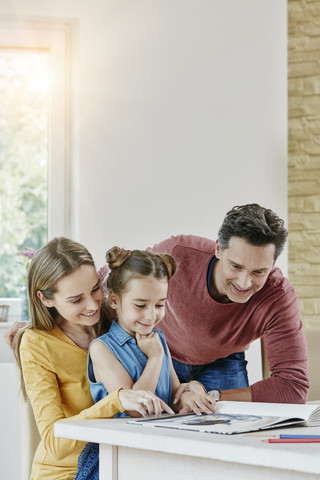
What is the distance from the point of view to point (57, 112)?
2.78 meters

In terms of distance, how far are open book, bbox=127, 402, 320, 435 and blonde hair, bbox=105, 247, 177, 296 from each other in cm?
34

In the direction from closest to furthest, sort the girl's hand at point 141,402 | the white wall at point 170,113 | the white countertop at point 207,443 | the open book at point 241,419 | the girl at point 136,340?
1. the white countertop at point 207,443
2. the open book at point 241,419
3. the girl's hand at point 141,402
4. the girl at point 136,340
5. the white wall at point 170,113

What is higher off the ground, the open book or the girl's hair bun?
the girl's hair bun

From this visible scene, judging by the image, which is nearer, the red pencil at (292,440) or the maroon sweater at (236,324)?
the red pencil at (292,440)

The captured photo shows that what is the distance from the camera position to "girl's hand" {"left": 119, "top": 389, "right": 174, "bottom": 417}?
1207mm

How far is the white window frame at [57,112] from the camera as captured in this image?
2781 millimetres

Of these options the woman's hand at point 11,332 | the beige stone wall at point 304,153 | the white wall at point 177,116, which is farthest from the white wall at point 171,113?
the woman's hand at point 11,332

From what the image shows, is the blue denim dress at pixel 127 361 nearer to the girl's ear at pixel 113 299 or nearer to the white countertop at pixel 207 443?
the girl's ear at pixel 113 299

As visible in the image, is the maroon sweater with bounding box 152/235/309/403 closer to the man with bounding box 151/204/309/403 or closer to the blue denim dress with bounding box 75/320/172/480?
the man with bounding box 151/204/309/403

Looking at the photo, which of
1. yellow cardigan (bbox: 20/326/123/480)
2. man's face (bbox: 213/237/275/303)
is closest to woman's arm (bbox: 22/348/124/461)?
yellow cardigan (bbox: 20/326/123/480)

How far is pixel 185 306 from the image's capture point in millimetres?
1979

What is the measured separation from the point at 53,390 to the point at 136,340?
21 cm

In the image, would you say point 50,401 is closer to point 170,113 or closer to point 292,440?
point 292,440

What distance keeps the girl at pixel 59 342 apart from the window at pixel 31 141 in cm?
121
